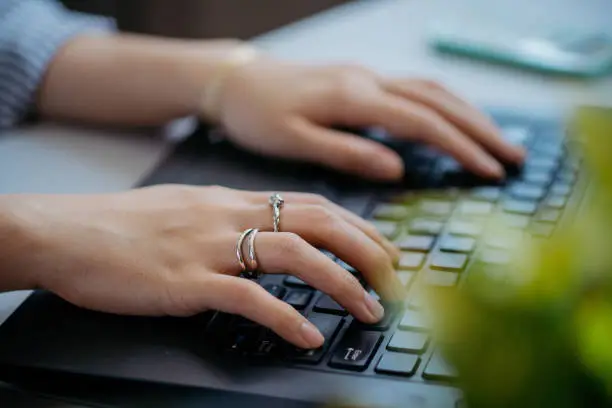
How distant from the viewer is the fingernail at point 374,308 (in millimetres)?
541

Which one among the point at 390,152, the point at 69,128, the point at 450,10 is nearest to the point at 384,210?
the point at 390,152

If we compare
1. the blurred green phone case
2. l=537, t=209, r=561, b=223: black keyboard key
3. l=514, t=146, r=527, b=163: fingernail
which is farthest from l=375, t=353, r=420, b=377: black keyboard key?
the blurred green phone case

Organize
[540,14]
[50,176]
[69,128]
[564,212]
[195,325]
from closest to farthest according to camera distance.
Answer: [195,325], [564,212], [50,176], [69,128], [540,14]

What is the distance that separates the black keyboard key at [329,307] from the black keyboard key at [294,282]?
0.9 inches

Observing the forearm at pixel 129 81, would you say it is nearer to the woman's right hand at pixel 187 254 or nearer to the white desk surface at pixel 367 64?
the white desk surface at pixel 367 64

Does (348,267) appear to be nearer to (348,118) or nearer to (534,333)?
(348,118)

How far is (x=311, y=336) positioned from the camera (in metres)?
0.52

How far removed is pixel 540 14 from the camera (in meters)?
1.13

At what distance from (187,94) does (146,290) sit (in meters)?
0.35

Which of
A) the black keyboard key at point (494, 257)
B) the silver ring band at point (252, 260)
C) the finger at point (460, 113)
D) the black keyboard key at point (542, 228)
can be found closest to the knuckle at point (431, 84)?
the finger at point (460, 113)

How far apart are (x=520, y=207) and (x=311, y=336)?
0.25 meters

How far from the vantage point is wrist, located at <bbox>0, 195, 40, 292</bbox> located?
1.91 ft

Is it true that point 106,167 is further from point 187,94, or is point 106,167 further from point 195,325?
point 195,325

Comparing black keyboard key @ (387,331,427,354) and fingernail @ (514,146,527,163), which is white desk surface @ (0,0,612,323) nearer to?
fingernail @ (514,146,527,163)
